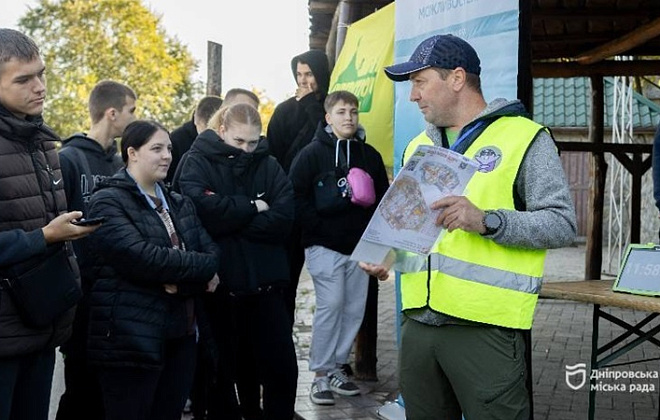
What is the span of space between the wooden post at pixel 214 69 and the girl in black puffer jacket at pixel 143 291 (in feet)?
31.0

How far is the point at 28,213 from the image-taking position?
3.17 m

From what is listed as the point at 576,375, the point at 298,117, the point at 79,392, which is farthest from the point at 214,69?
the point at 79,392

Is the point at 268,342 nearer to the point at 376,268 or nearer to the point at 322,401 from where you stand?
the point at 322,401

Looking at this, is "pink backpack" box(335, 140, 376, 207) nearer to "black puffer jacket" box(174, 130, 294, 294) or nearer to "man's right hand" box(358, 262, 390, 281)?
"black puffer jacket" box(174, 130, 294, 294)

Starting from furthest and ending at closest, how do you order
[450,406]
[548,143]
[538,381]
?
[538,381], [450,406], [548,143]

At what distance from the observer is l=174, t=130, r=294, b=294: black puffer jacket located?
4727 millimetres

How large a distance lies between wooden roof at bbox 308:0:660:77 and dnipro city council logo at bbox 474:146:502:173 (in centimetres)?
132

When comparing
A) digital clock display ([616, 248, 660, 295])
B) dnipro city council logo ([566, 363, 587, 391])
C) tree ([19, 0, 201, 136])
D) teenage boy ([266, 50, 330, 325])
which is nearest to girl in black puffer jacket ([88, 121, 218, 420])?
digital clock display ([616, 248, 660, 295])

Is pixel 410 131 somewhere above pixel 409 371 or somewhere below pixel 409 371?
above

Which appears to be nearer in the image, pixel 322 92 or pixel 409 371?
pixel 409 371

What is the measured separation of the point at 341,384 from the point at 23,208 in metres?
3.27

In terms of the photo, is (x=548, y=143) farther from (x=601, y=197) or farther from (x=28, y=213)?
(x=601, y=197)

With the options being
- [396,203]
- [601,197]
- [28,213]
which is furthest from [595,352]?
[601,197]

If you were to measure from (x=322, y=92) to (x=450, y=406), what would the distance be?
4072 mm
